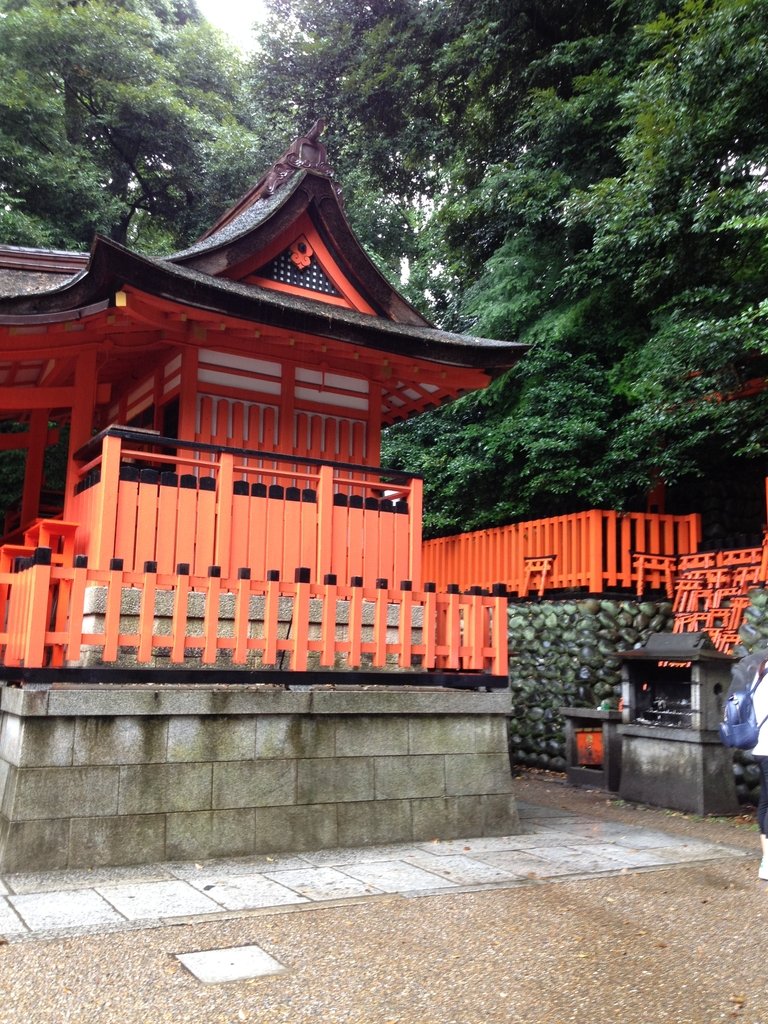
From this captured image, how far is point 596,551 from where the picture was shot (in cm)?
1227

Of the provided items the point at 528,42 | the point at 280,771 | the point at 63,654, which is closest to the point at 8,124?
the point at 528,42

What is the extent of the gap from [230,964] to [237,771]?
7.14 ft

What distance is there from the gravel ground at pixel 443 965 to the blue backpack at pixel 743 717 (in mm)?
1118

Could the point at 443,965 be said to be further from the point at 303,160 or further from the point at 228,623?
the point at 303,160

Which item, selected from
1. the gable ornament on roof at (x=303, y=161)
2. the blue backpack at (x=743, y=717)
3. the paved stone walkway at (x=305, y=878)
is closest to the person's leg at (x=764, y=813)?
the blue backpack at (x=743, y=717)

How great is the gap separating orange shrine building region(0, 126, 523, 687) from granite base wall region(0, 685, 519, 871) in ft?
0.86

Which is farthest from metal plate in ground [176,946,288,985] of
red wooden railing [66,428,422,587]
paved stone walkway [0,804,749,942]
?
red wooden railing [66,428,422,587]

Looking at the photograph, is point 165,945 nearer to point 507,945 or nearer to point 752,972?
point 507,945

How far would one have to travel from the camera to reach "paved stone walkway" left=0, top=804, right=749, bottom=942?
4645 millimetres

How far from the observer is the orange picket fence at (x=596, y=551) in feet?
40.4

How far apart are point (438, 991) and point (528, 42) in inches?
770

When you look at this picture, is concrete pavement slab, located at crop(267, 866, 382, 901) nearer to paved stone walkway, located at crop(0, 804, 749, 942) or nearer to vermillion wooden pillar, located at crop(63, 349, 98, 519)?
paved stone walkway, located at crop(0, 804, 749, 942)

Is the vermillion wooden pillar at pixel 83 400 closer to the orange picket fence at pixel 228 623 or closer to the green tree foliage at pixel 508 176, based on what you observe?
Answer: the orange picket fence at pixel 228 623

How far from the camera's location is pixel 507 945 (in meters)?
4.41
